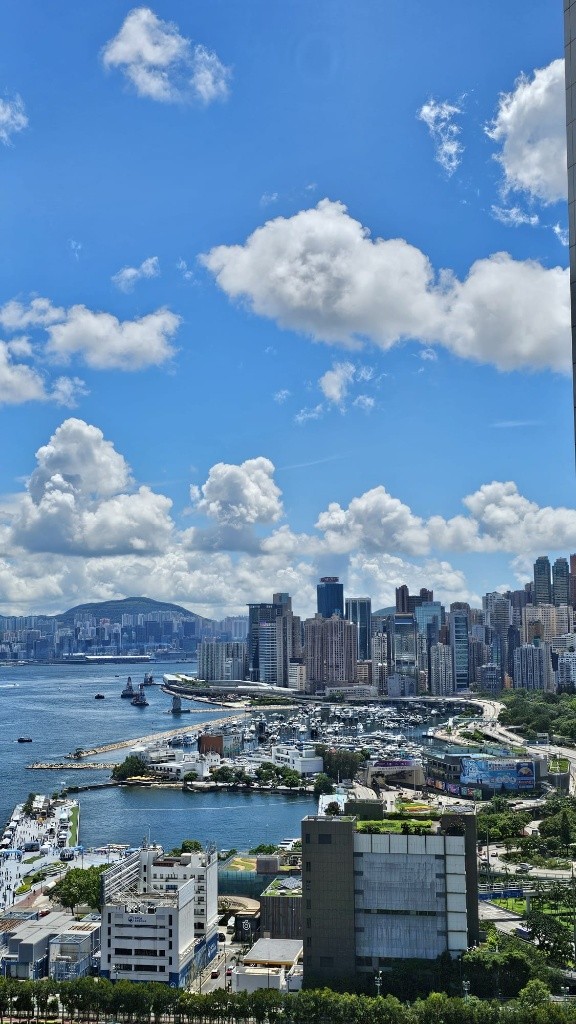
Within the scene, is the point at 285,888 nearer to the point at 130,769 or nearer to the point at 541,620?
the point at 130,769

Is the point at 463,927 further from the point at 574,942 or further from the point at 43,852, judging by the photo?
the point at 43,852

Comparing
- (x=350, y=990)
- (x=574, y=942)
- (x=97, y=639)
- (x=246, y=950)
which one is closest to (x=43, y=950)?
(x=246, y=950)

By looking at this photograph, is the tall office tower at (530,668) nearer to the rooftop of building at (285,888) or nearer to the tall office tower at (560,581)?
the tall office tower at (560,581)

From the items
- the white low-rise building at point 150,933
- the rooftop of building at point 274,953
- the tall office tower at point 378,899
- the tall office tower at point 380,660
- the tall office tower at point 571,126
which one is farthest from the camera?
the tall office tower at point 380,660

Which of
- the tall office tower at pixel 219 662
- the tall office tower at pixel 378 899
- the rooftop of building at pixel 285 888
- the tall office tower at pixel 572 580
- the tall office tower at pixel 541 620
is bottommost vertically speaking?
the rooftop of building at pixel 285 888

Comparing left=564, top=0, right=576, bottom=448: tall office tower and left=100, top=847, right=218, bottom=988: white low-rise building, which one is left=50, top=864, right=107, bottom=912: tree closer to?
left=100, top=847, right=218, bottom=988: white low-rise building

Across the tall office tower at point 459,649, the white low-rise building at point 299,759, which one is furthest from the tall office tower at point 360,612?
the white low-rise building at point 299,759
